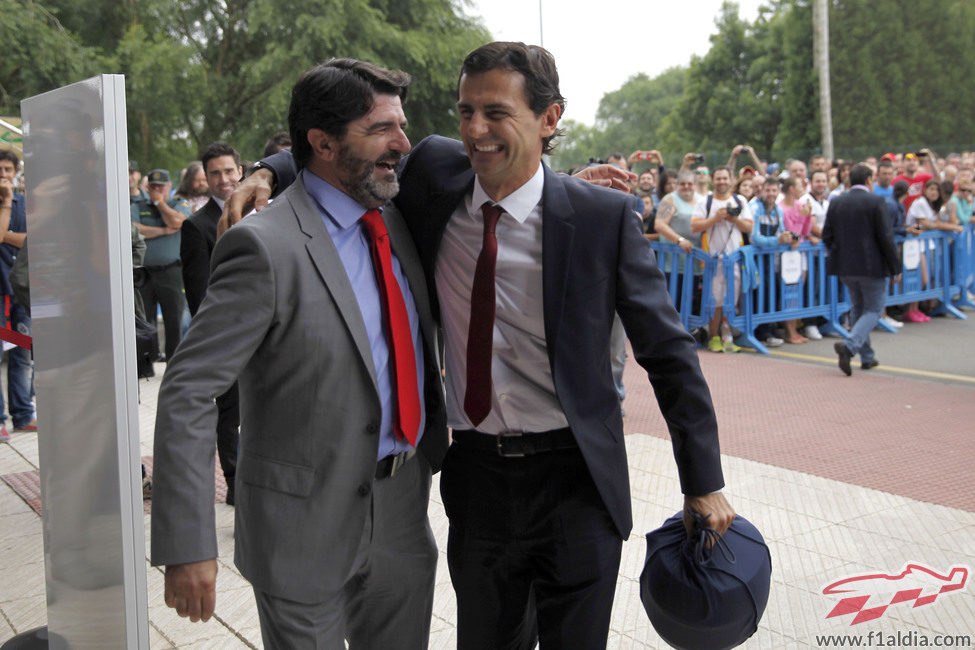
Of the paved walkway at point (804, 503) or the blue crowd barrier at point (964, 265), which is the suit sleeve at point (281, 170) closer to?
the paved walkway at point (804, 503)

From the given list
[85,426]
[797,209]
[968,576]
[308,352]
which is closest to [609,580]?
[308,352]

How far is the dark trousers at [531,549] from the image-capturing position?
2.33m

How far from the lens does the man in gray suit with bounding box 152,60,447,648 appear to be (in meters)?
1.92

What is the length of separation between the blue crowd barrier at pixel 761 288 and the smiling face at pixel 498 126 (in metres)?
8.35

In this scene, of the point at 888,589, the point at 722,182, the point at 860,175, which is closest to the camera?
the point at 888,589

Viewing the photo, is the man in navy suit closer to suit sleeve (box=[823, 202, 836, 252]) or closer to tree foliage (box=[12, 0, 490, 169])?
suit sleeve (box=[823, 202, 836, 252])

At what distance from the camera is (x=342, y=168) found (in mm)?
2250

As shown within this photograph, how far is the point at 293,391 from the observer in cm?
209

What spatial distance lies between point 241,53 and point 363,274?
26.4 meters

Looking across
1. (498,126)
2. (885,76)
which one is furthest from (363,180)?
(885,76)

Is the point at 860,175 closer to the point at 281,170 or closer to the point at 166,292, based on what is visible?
the point at 166,292

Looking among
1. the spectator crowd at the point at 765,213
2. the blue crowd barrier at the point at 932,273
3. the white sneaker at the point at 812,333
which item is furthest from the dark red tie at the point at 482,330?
the blue crowd barrier at the point at 932,273

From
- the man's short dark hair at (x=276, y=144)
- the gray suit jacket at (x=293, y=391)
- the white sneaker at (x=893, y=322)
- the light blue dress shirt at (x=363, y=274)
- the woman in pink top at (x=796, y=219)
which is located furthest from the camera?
the white sneaker at (x=893, y=322)

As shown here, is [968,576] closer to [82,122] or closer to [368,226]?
[368,226]
